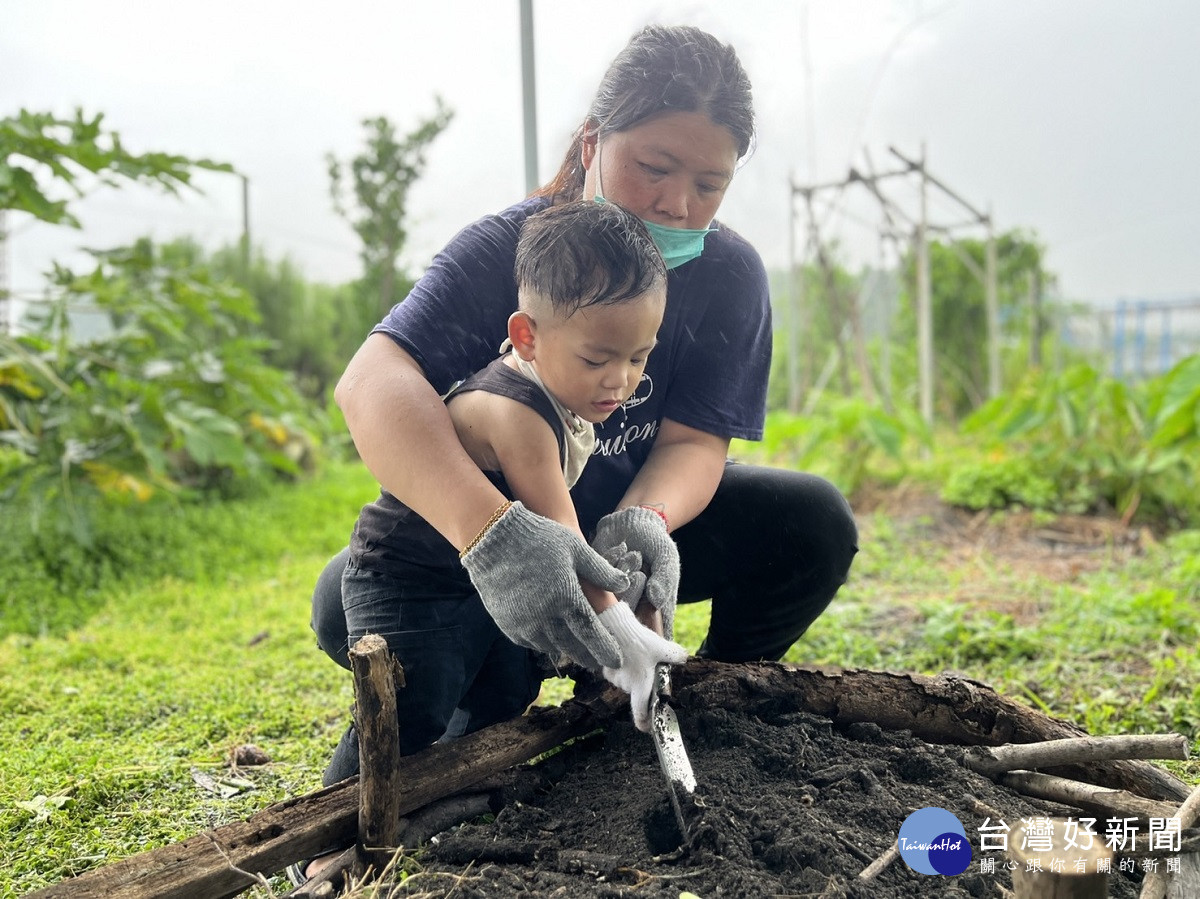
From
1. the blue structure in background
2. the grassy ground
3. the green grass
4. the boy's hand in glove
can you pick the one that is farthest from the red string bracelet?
the blue structure in background

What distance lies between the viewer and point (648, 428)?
→ 190 centimetres

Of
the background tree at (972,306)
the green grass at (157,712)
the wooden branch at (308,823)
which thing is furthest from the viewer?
the background tree at (972,306)

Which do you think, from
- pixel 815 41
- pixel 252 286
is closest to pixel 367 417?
pixel 815 41

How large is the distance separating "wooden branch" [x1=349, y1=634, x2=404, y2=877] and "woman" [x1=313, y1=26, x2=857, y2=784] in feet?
0.60

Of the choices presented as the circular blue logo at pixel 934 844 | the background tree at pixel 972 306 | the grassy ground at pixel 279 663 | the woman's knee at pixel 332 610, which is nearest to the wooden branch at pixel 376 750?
the grassy ground at pixel 279 663

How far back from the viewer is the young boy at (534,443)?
4.73ft

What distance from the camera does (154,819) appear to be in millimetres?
1817

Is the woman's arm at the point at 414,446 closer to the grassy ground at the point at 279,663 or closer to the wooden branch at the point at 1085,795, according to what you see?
the grassy ground at the point at 279,663

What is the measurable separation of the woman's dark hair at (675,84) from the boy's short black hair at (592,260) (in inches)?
8.1

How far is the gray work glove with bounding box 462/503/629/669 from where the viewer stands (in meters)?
1.36

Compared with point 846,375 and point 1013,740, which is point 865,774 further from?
point 846,375

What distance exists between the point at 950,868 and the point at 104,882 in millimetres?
1127

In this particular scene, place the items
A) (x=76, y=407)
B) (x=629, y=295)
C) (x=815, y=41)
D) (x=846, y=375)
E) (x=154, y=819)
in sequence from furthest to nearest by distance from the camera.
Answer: (x=846, y=375)
(x=815, y=41)
(x=76, y=407)
(x=154, y=819)
(x=629, y=295)

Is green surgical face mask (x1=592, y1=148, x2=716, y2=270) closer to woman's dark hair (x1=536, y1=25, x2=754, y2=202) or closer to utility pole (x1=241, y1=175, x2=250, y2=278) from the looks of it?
woman's dark hair (x1=536, y1=25, x2=754, y2=202)
